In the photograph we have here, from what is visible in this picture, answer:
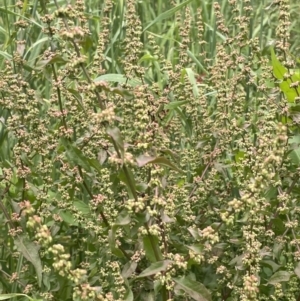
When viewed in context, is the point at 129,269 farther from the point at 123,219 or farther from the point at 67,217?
the point at 67,217

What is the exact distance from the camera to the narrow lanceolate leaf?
167 centimetres

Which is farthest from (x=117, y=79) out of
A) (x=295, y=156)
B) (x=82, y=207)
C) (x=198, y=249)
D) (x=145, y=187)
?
(x=198, y=249)

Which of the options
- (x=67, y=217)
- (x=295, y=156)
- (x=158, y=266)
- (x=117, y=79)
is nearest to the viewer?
(x=158, y=266)

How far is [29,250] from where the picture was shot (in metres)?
1.71

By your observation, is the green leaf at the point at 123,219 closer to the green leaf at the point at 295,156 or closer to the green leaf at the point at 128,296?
the green leaf at the point at 128,296

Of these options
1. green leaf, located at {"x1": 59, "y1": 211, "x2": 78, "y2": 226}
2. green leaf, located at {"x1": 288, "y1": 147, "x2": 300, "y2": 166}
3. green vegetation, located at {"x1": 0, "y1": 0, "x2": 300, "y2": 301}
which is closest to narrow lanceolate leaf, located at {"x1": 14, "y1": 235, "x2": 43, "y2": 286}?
green vegetation, located at {"x1": 0, "y1": 0, "x2": 300, "y2": 301}

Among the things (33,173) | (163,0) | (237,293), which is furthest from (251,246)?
(163,0)

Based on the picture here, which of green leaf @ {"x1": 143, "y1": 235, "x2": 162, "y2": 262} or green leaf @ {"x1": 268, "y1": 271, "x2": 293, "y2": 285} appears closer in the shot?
green leaf @ {"x1": 143, "y1": 235, "x2": 162, "y2": 262}

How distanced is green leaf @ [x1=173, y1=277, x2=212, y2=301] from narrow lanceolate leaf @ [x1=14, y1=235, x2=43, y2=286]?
33 centimetres

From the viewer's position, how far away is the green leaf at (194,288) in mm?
1559

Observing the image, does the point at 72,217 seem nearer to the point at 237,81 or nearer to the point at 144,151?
the point at 144,151

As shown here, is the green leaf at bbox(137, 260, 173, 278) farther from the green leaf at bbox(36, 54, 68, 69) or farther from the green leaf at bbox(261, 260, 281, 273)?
the green leaf at bbox(36, 54, 68, 69)

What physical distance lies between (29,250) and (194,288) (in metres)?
0.41

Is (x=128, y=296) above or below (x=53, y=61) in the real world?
below
